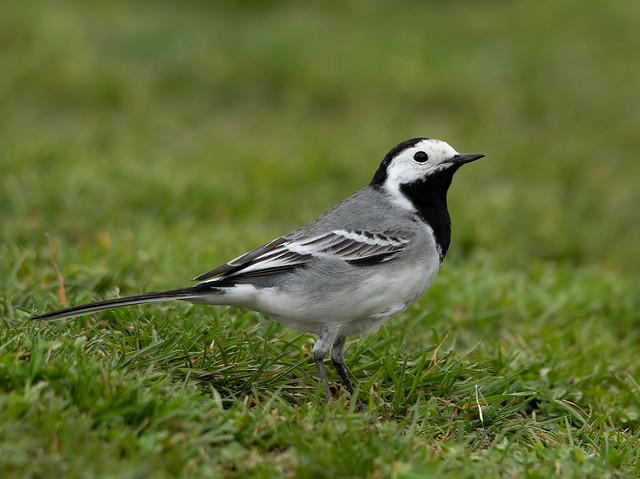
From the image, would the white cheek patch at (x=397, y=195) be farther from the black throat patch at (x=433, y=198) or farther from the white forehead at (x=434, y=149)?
the white forehead at (x=434, y=149)

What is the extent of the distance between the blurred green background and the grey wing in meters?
1.58

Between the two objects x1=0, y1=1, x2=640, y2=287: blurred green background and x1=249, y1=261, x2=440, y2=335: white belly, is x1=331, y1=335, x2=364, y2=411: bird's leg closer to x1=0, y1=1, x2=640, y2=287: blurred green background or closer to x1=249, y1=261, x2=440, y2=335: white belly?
x1=249, y1=261, x2=440, y2=335: white belly

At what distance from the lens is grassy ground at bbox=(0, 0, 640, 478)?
3590 mm

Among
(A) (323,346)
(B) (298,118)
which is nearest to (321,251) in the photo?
(A) (323,346)

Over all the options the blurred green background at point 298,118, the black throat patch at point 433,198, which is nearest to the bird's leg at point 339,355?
the black throat patch at point 433,198

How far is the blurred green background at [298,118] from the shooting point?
329 inches

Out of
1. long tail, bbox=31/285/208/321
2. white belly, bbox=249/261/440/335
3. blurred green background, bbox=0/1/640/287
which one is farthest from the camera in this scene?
blurred green background, bbox=0/1/640/287

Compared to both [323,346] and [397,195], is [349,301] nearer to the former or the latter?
[323,346]

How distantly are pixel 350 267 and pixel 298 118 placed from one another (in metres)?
7.72

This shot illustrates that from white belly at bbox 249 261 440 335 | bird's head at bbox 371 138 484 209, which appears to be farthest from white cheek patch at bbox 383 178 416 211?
white belly at bbox 249 261 440 335

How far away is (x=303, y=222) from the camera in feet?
28.1

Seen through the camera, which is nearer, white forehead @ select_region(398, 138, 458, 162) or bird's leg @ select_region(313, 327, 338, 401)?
bird's leg @ select_region(313, 327, 338, 401)

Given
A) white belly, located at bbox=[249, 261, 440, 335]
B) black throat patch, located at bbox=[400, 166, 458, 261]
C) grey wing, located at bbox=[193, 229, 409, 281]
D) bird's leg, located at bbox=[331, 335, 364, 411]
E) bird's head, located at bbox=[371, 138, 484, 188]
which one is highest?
bird's head, located at bbox=[371, 138, 484, 188]

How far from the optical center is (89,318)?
4.68m
